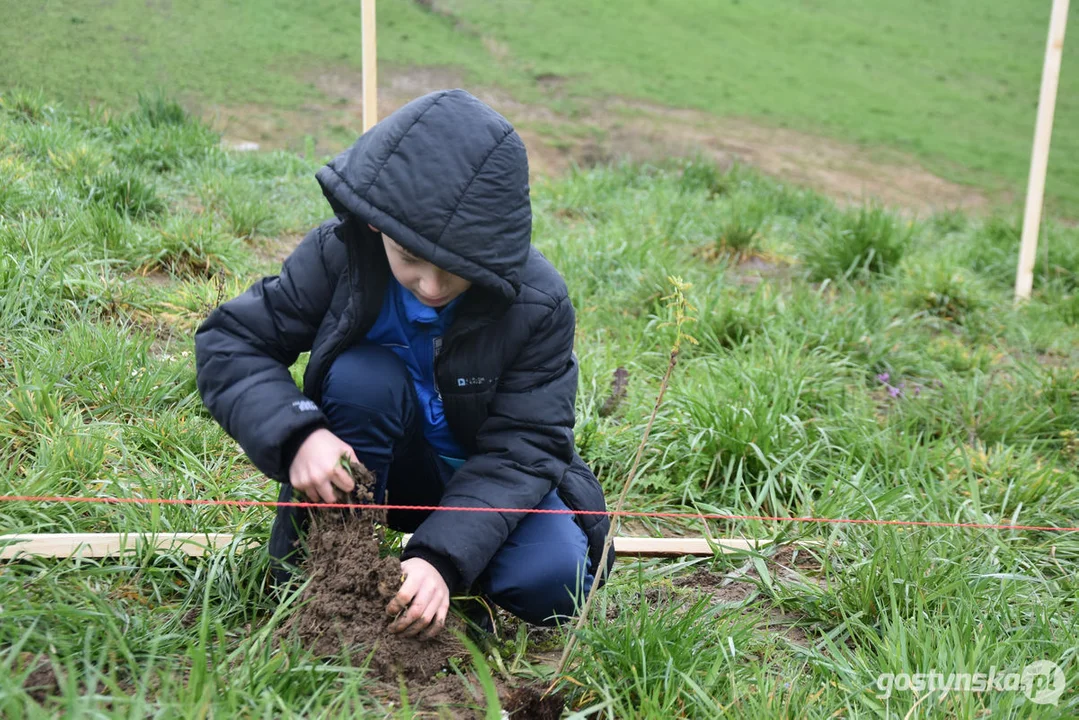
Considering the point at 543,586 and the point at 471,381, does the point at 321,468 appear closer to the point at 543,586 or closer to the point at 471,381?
the point at 471,381

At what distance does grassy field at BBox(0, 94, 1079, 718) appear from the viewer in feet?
4.96

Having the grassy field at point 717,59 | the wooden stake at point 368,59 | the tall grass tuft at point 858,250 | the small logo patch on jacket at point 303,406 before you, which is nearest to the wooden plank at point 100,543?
the small logo patch on jacket at point 303,406

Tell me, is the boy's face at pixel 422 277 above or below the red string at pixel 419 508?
above

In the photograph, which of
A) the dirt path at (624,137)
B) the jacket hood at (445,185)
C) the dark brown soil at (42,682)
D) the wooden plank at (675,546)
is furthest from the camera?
the dirt path at (624,137)

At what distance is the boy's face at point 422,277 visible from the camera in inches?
61.1

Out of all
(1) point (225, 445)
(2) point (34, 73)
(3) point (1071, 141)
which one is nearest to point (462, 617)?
(1) point (225, 445)

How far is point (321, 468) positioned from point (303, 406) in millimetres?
117

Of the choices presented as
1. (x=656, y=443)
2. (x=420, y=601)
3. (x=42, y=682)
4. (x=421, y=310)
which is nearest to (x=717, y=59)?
(x=656, y=443)

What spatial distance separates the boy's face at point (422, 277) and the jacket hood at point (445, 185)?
5 centimetres

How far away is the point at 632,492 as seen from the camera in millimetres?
2568

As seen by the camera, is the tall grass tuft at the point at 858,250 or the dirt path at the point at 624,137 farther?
the dirt path at the point at 624,137

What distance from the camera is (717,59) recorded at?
6.52 meters

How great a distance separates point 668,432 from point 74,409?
156 centimetres

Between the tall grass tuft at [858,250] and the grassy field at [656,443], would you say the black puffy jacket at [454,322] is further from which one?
the tall grass tuft at [858,250]
